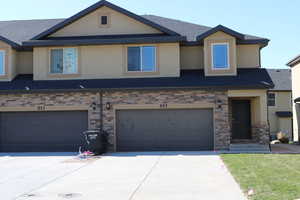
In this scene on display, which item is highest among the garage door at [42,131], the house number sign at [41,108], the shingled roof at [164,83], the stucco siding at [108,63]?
the stucco siding at [108,63]

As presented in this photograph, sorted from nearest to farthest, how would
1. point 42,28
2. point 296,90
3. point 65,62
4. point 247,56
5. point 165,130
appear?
point 165,130 < point 65,62 < point 247,56 < point 42,28 < point 296,90

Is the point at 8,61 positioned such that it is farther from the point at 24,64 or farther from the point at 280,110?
the point at 280,110

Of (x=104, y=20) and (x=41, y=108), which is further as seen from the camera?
(x=104, y=20)

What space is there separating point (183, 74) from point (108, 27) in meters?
4.83

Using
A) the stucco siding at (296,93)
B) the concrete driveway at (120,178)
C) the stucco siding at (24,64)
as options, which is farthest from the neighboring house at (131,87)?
the stucco siding at (296,93)

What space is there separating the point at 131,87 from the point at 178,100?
237cm

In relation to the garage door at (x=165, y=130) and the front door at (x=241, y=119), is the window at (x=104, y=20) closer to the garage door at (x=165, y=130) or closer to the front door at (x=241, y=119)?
the garage door at (x=165, y=130)

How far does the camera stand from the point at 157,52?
18.1 m

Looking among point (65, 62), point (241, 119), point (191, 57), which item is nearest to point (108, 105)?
point (65, 62)

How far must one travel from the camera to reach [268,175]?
9727 mm

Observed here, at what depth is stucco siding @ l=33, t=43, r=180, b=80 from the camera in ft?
58.9

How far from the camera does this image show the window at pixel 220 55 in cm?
1783

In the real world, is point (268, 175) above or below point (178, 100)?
below

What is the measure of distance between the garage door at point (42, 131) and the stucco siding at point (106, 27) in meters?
4.59
